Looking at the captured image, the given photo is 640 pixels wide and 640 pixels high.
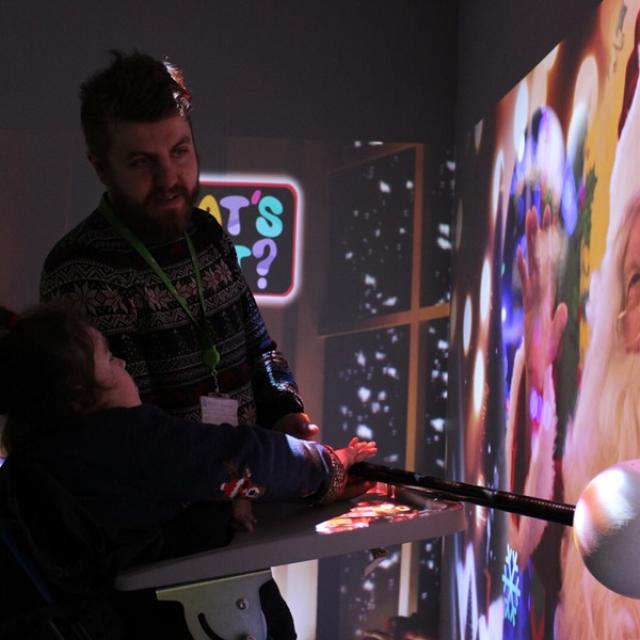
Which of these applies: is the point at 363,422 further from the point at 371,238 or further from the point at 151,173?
the point at 151,173

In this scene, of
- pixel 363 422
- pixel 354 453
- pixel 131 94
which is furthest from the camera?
pixel 363 422

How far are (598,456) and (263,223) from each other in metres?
2.28

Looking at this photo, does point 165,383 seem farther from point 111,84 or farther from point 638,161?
point 638,161

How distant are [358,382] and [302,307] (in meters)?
0.38

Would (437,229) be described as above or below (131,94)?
below

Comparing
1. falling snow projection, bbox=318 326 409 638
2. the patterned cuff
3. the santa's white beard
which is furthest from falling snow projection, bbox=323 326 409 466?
the patterned cuff

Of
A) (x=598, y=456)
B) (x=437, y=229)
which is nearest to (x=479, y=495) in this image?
(x=598, y=456)

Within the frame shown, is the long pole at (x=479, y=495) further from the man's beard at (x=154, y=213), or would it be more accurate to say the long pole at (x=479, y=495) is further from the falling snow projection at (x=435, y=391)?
the falling snow projection at (x=435, y=391)

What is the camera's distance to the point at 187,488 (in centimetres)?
162

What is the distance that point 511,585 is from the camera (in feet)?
9.91

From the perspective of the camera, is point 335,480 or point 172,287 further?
point 172,287

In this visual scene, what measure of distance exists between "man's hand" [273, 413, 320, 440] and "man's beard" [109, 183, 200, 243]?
0.44 m

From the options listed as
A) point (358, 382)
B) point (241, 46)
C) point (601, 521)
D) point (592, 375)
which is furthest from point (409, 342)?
point (601, 521)

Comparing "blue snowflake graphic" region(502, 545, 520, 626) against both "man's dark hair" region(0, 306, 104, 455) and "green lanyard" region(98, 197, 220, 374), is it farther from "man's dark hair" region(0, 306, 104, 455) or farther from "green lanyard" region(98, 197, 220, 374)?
"man's dark hair" region(0, 306, 104, 455)
